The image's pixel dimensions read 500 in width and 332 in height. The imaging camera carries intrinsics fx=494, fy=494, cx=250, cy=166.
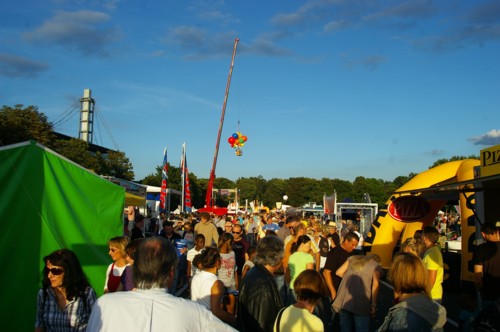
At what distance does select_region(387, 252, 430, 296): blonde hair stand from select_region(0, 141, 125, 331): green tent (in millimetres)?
3049

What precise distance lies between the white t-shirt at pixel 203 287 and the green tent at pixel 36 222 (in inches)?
43.9

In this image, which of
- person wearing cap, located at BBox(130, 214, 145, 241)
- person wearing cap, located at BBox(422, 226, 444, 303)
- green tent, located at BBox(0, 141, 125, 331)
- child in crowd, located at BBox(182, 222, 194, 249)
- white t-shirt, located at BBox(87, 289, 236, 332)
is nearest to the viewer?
white t-shirt, located at BBox(87, 289, 236, 332)

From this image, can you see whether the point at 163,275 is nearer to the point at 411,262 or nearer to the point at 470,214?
the point at 411,262

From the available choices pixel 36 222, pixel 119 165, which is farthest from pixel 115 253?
pixel 119 165

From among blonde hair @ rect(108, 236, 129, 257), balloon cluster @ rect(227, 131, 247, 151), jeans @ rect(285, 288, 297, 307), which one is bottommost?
jeans @ rect(285, 288, 297, 307)

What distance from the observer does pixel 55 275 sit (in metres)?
3.65

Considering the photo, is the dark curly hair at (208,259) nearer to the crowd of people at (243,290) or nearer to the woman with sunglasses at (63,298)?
the crowd of people at (243,290)

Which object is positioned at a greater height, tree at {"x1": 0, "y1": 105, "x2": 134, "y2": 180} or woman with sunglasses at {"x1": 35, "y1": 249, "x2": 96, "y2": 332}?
tree at {"x1": 0, "y1": 105, "x2": 134, "y2": 180}

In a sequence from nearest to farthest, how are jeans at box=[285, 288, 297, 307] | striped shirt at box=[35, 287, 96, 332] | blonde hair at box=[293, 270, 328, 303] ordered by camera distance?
striped shirt at box=[35, 287, 96, 332] → blonde hair at box=[293, 270, 328, 303] → jeans at box=[285, 288, 297, 307]

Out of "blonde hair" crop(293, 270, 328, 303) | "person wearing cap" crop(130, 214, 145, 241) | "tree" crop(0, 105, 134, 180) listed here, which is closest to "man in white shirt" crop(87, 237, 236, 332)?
"blonde hair" crop(293, 270, 328, 303)

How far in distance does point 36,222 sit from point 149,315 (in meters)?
2.67

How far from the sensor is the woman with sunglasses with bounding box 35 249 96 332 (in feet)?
11.8

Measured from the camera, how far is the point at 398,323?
11.5 feet

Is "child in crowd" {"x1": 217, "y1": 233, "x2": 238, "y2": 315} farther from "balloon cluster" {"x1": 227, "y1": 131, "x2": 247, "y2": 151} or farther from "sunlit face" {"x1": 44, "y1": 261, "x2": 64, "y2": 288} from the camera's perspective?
"balloon cluster" {"x1": 227, "y1": 131, "x2": 247, "y2": 151}
